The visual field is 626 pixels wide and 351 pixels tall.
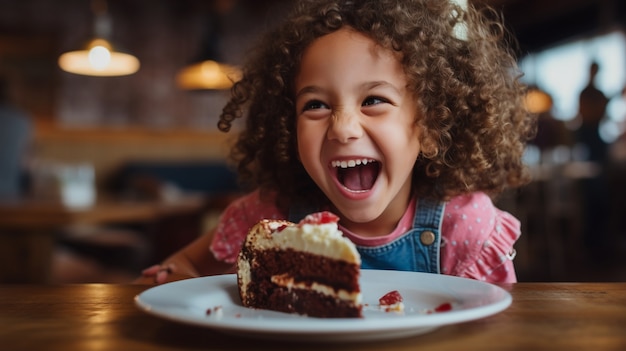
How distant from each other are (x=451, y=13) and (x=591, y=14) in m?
7.92

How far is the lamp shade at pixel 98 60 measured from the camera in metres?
4.08

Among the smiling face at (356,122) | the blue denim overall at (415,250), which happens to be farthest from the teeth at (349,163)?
the blue denim overall at (415,250)

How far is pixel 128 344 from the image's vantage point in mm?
674

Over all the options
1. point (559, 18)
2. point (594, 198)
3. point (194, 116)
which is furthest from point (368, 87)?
point (559, 18)

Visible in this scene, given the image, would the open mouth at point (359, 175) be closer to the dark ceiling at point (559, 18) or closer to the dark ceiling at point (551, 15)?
the dark ceiling at point (551, 15)

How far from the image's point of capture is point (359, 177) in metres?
1.17

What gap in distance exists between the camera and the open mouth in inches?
45.4

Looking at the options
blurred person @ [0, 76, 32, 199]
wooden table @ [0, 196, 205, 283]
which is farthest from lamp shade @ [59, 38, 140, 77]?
wooden table @ [0, 196, 205, 283]

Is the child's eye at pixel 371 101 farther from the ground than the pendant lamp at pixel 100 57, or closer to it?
closer to it

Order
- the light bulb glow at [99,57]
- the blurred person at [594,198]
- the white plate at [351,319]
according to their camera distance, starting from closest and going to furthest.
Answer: the white plate at [351,319], the light bulb glow at [99,57], the blurred person at [594,198]

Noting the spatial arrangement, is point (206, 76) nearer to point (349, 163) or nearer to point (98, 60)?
point (98, 60)

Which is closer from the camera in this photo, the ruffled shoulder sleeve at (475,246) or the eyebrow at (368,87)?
the eyebrow at (368,87)

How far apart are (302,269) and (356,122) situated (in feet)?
0.97

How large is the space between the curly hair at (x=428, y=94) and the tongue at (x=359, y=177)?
10cm
